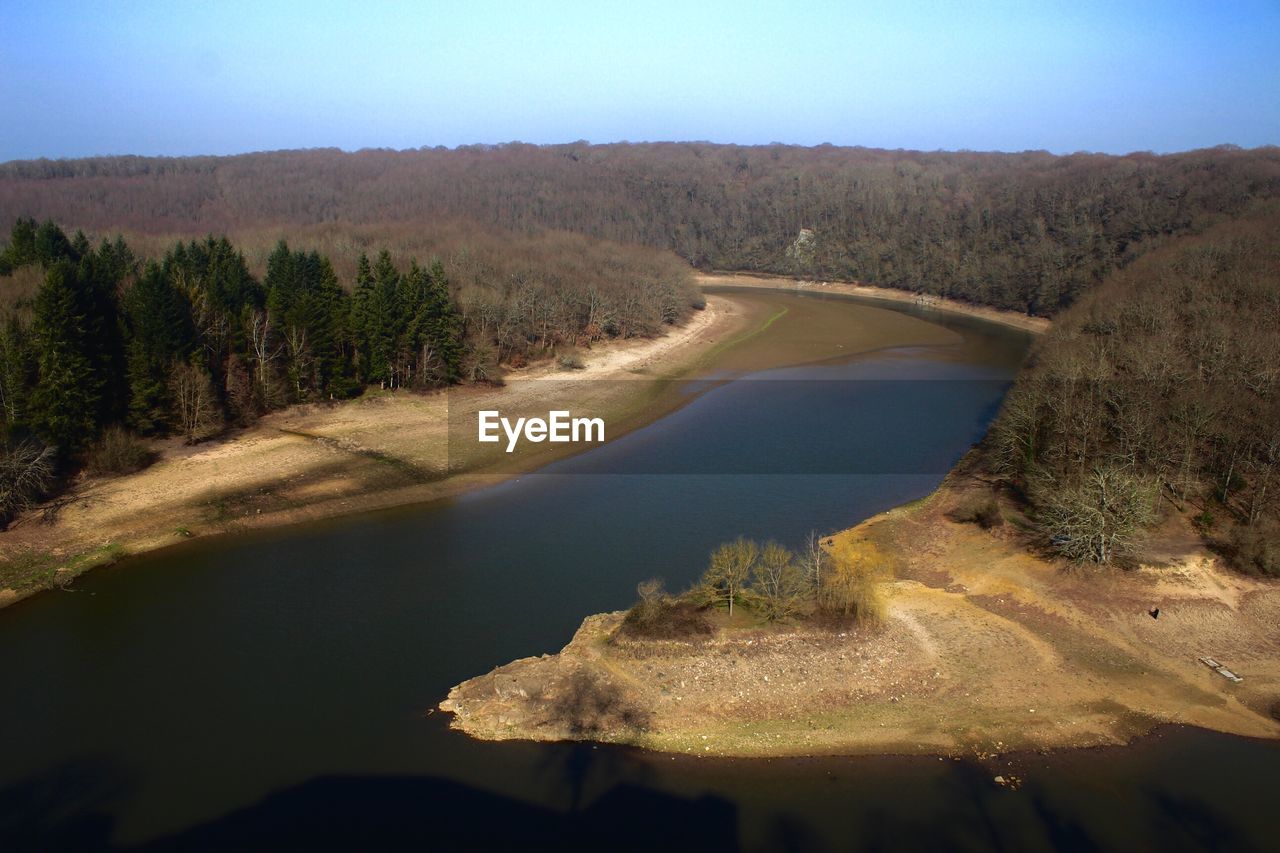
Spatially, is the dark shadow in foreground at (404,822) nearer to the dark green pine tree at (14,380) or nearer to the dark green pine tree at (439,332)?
the dark green pine tree at (14,380)

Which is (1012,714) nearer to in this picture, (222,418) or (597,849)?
(597,849)

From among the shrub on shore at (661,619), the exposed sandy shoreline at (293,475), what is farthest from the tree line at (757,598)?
the exposed sandy shoreline at (293,475)

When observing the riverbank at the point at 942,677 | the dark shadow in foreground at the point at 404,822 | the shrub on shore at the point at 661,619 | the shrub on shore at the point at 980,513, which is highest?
the shrub on shore at the point at 980,513

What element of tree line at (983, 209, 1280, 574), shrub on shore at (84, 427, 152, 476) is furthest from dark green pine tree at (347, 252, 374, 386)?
tree line at (983, 209, 1280, 574)

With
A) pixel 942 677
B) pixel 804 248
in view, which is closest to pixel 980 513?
pixel 942 677

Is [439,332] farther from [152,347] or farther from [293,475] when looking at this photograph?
[293,475]
